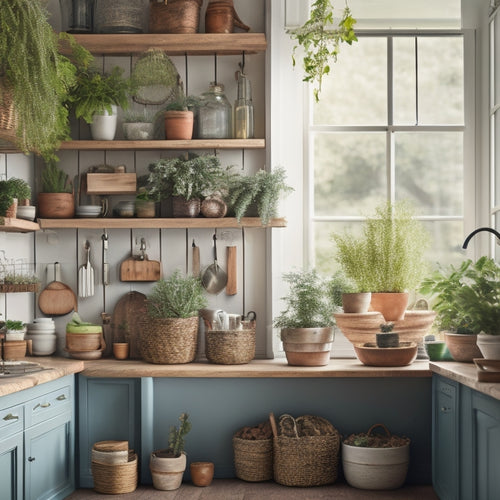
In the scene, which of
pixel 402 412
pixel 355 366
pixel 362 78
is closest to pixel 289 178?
pixel 362 78

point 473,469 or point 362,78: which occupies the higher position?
point 362,78

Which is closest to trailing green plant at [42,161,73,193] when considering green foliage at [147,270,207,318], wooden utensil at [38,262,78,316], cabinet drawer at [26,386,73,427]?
wooden utensil at [38,262,78,316]

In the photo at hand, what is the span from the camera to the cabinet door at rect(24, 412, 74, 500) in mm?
3869

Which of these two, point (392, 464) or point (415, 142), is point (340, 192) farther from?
point (392, 464)

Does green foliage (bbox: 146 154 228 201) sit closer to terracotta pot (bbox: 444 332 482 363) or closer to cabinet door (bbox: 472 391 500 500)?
terracotta pot (bbox: 444 332 482 363)

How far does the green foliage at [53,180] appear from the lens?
Result: 504 centimetres

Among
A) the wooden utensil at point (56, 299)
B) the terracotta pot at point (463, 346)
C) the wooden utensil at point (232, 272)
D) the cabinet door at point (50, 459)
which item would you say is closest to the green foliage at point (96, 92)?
the wooden utensil at point (56, 299)

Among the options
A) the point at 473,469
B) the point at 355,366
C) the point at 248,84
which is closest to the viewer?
the point at 473,469

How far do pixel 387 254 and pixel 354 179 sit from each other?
1.84 feet

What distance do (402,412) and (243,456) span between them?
0.90 metres

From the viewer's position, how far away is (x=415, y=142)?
5.22m

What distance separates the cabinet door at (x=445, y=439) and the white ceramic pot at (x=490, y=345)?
1.13 ft

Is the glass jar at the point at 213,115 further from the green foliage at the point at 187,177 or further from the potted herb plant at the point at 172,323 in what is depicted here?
the potted herb plant at the point at 172,323

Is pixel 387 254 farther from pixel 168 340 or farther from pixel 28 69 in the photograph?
pixel 28 69
